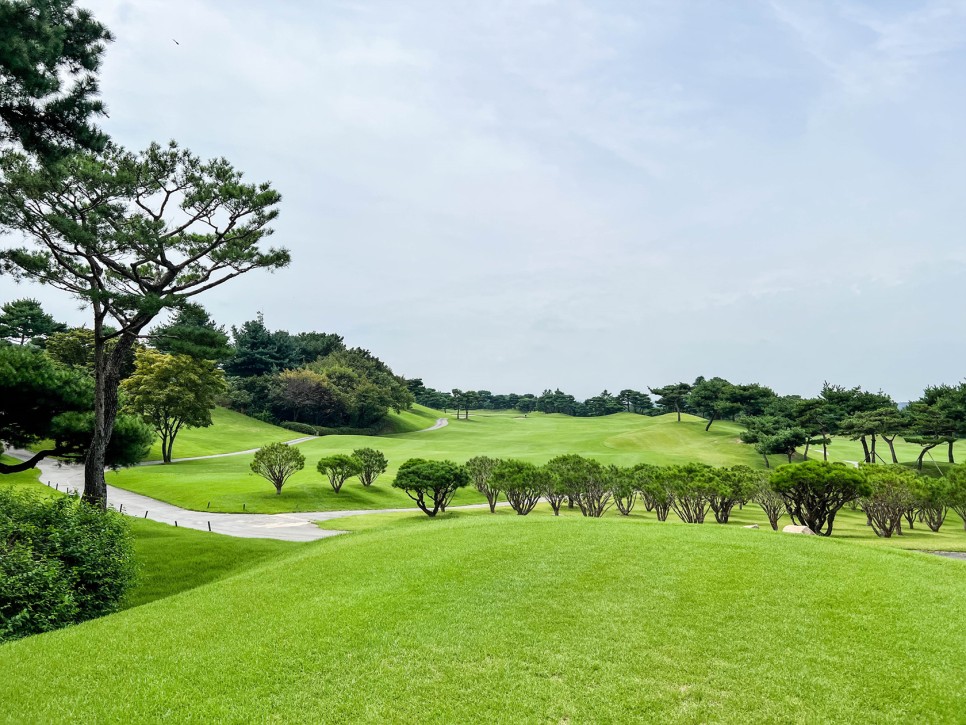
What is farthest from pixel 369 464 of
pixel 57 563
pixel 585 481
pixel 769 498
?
pixel 57 563

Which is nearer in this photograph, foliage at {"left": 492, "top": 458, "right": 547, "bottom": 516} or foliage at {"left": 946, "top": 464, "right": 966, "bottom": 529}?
foliage at {"left": 946, "top": 464, "right": 966, "bottom": 529}

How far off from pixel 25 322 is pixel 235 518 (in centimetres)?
6643

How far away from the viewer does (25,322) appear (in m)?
75.4

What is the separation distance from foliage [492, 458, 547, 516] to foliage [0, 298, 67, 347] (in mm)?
70170

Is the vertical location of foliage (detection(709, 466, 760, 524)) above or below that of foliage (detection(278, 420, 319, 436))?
below

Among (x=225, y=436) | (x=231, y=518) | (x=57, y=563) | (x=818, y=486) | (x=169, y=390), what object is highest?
(x=169, y=390)

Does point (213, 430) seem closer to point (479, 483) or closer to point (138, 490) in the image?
point (138, 490)

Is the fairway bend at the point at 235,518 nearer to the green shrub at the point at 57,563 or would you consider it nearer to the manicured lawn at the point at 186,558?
the manicured lawn at the point at 186,558

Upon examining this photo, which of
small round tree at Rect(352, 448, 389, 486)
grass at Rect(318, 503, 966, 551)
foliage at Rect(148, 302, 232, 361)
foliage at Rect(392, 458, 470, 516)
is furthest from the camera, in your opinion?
small round tree at Rect(352, 448, 389, 486)

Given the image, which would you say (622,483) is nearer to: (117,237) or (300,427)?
(117,237)

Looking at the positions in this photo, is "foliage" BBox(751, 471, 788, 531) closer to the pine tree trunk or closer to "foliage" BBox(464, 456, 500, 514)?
"foliage" BBox(464, 456, 500, 514)

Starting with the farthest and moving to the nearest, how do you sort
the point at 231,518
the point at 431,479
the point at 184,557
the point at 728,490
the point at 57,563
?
the point at 231,518 → the point at 431,479 → the point at 728,490 → the point at 184,557 → the point at 57,563

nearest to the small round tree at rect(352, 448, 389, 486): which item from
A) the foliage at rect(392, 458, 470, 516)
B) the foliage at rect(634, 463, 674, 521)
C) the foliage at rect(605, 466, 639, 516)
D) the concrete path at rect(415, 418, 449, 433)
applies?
the foliage at rect(392, 458, 470, 516)

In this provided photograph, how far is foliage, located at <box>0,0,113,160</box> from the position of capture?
10547 mm
